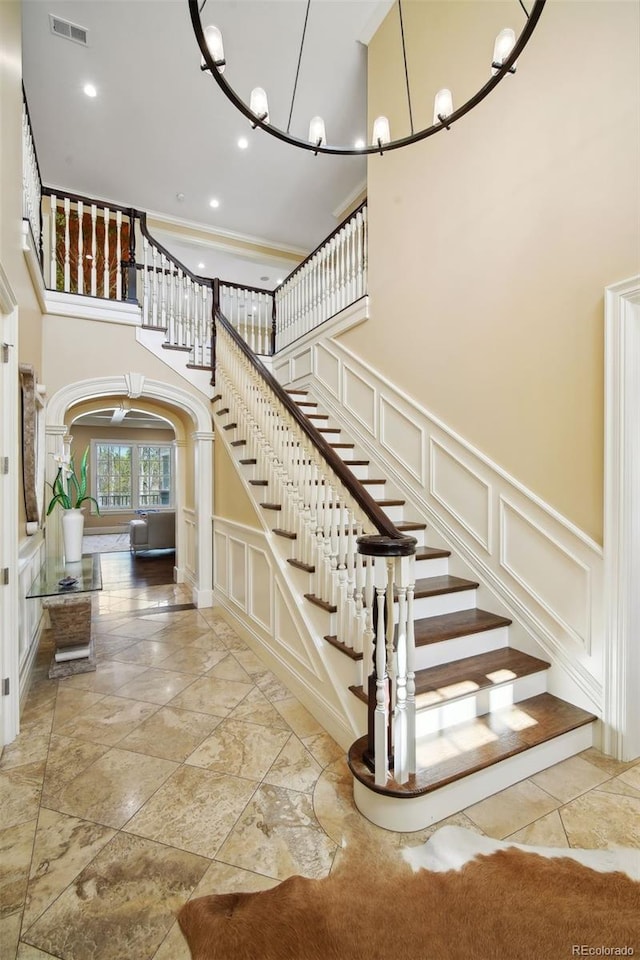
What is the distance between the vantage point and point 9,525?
2301 millimetres

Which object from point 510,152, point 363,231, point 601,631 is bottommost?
point 601,631

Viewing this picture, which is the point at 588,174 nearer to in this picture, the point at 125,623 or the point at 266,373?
the point at 266,373

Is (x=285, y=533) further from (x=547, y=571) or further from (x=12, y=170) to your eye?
(x=12, y=170)

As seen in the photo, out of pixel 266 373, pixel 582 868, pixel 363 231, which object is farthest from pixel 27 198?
pixel 582 868

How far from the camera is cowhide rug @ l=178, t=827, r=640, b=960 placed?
4.16ft

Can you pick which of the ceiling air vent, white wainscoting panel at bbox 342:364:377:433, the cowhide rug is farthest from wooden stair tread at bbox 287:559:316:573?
the ceiling air vent

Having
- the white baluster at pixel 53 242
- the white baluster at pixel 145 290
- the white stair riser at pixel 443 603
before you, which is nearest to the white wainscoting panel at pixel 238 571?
the white stair riser at pixel 443 603

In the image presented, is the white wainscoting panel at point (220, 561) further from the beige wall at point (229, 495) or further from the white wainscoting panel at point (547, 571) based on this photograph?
the white wainscoting panel at point (547, 571)

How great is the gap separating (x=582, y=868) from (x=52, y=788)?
2.20 m

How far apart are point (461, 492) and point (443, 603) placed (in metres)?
0.77

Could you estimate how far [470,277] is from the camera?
297 centimetres

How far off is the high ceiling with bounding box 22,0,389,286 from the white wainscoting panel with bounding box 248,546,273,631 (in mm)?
4783

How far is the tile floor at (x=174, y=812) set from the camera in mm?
1401

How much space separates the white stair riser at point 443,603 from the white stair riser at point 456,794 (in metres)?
0.85
